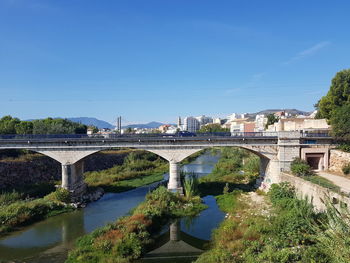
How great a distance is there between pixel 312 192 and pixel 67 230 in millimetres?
16184

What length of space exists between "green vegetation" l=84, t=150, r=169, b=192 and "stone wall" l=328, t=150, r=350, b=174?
18639 millimetres

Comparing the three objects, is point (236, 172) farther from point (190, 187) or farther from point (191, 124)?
point (191, 124)

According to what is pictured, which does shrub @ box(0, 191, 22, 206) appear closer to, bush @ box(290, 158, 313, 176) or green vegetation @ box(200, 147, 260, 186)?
green vegetation @ box(200, 147, 260, 186)

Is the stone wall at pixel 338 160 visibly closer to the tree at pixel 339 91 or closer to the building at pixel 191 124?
the tree at pixel 339 91

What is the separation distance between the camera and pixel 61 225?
18.0m

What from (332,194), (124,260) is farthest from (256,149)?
(124,260)

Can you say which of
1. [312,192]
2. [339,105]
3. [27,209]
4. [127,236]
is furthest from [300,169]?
[27,209]

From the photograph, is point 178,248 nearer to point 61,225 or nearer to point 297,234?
point 297,234

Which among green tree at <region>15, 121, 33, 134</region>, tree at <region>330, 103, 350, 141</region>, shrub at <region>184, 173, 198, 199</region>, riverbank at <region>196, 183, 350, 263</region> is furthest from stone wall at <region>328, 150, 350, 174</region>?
green tree at <region>15, 121, 33, 134</region>

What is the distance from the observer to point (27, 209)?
729 inches

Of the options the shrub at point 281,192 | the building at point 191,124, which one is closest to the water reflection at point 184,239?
the shrub at point 281,192

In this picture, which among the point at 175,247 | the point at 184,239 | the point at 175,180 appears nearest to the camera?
the point at 175,247

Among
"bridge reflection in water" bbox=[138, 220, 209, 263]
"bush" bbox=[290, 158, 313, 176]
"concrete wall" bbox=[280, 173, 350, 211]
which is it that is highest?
"bush" bbox=[290, 158, 313, 176]

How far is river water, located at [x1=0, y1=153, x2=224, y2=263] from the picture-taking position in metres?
13.8
